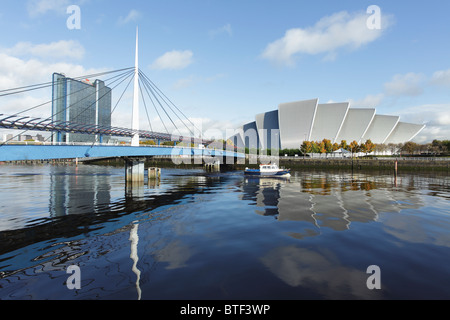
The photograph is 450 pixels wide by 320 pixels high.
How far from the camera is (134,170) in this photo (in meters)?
41.0

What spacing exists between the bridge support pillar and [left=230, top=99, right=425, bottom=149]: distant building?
5113 inches

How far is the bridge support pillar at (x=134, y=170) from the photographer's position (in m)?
40.5

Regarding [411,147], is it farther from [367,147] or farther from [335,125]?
[335,125]

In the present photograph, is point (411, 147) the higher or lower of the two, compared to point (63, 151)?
higher

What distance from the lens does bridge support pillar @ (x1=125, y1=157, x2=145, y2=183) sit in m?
40.5

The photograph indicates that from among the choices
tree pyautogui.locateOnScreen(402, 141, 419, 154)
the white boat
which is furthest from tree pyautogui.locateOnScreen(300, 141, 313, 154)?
the white boat

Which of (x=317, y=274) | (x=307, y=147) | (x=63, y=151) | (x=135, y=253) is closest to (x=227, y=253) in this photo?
(x=317, y=274)

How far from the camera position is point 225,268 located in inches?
336

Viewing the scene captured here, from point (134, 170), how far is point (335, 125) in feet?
471

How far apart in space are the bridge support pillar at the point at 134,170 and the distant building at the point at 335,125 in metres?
130

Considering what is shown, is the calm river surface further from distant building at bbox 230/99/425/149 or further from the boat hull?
distant building at bbox 230/99/425/149

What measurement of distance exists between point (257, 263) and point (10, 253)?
10808mm

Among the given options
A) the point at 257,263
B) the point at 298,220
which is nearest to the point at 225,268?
the point at 257,263
